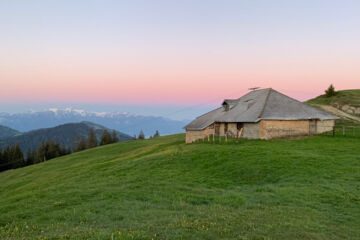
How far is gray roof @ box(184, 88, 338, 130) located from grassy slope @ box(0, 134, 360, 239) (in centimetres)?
1282

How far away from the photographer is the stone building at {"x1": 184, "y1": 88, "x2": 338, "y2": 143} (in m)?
33.6

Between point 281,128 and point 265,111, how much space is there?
10.9 feet

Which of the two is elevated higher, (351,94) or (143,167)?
(351,94)

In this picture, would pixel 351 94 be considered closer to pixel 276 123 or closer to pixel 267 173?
pixel 276 123

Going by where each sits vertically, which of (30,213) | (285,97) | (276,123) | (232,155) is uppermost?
(285,97)

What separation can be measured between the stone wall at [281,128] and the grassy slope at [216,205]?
36.3 feet

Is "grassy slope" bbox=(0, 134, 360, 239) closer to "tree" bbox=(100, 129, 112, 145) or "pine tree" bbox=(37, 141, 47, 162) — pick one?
"pine tree" bbox=(37, 141, 47, 162)

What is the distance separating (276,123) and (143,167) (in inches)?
816

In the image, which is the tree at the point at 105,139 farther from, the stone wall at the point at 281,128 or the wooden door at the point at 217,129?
the stone wall at the point at 281,128

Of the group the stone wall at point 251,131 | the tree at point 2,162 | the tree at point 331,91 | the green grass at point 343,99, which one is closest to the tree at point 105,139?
the tree at point 2,162

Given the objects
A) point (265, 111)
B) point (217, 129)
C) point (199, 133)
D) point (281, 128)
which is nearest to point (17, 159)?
point (199, 133)

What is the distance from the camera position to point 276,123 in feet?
110

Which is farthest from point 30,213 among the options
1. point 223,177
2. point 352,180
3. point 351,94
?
point 351,94

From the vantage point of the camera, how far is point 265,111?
113 ft
